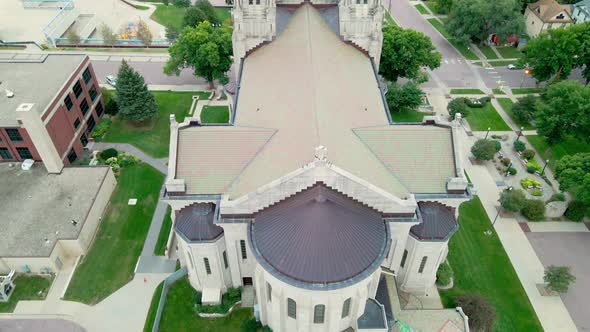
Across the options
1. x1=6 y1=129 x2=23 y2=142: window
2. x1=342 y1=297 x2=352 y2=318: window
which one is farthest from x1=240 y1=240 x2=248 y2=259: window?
x1=6 y1=129 x2=23 y2=142: window

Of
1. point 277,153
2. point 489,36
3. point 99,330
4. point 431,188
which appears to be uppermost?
point 277,153

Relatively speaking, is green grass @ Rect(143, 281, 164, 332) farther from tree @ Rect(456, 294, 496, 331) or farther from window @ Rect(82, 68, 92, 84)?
window @ Rect(82, 68, 92, 84)

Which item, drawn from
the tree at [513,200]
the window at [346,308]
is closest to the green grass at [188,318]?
the window at [346,308]

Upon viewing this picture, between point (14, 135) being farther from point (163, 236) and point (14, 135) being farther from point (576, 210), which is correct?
point (576, 210)

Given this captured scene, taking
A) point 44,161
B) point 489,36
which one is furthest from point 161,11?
point 489,36

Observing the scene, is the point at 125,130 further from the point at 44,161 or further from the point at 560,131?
the point at 560,131

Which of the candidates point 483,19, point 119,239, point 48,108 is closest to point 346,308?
point 119,239
